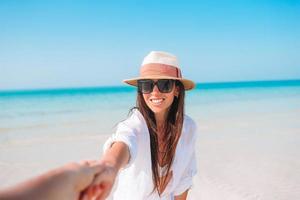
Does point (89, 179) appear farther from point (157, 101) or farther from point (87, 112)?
point (87, 112)

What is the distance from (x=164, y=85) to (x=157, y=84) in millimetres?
60

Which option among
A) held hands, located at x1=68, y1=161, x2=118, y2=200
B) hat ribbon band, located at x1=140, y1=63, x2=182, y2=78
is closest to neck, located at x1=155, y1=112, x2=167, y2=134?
hat ribbon band, located at x1=140, y1=63, x2=182, y2=78

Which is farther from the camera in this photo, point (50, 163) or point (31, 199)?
point (50, 163)

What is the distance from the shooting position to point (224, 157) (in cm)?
705

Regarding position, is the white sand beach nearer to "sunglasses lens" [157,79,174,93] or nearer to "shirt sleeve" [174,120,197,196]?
"shirt sleeve" [174,120,197,196]

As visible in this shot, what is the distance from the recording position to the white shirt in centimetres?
204

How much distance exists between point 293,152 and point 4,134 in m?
8.98

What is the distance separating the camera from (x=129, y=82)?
2715 millimetres

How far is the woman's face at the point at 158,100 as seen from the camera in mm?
2457

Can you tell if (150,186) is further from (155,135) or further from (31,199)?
(31,199)

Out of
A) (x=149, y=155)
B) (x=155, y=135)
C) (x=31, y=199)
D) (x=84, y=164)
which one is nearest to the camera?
(x=31, y=199)

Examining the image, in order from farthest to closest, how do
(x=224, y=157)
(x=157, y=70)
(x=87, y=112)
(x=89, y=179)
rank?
(x=87, y=112), (x=224, y=157), (x=157, y=70), (x=89, y=179)

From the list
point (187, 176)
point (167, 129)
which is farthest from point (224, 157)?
point (167, 129)

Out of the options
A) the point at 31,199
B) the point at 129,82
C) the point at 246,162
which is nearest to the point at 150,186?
the point at 129,82
